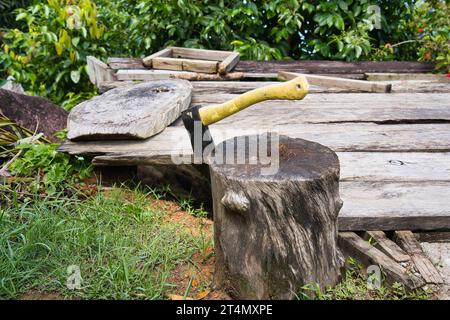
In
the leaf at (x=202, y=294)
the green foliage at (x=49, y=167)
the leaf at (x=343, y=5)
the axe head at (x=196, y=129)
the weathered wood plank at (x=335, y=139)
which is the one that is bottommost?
the leaf at (x=202, y=294)

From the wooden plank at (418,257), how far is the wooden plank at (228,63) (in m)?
2.87

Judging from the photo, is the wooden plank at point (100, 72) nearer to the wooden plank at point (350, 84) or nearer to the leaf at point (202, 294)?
the wooden plank at point (350, 84)

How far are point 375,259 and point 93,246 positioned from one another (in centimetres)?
141

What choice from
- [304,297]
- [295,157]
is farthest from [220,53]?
[304,297]

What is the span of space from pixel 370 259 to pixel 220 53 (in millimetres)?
3734

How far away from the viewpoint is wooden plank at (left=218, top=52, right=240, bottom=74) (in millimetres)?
4919

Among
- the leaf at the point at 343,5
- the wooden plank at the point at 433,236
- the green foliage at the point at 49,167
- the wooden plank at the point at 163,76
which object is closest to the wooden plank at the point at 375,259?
the wooden plank at the point at 433,236

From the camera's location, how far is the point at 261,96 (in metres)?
2.19

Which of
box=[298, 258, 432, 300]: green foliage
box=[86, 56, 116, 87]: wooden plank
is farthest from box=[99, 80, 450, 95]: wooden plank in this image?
box=[298, 258, 432, 300]: green foliage

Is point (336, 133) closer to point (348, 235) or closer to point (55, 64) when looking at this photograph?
point (348, 235)

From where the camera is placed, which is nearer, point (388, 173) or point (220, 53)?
point (388, 173)

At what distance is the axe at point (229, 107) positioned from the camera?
2104mm
